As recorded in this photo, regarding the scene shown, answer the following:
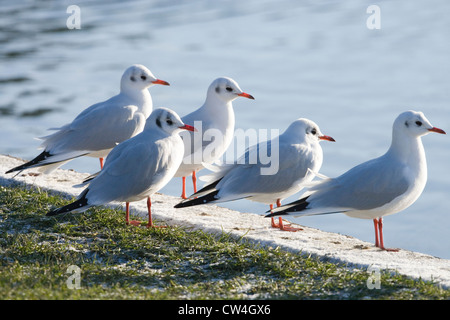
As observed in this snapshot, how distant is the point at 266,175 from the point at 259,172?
66 mm

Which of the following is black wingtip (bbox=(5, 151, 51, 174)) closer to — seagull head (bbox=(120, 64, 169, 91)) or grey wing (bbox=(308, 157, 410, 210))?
seagull head (bbox=(120, 64, 169, 91))

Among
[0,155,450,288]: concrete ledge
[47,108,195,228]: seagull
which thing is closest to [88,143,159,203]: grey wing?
[47,108,195,228]: seagull

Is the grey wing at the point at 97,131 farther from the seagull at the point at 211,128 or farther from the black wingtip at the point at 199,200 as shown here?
Answer: the black wingtip at the point at 199,200

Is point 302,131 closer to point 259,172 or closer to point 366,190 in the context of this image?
point 259,172

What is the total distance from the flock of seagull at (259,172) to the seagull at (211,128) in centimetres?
2

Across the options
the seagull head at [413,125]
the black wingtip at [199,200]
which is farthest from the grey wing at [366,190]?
→ the black wingtip at [199,200]

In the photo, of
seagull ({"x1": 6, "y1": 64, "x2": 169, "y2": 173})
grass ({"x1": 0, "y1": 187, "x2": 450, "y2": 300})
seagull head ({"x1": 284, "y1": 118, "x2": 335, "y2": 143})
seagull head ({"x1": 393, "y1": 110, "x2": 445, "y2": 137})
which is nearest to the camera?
grass ({"x1": 0, "y1": 187, "x2": 450, "y2": 300})

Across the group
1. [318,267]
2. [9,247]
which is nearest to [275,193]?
[318,267]

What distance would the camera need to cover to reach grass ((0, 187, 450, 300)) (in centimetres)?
507

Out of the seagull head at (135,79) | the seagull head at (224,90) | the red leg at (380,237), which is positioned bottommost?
the red leg at (380,237)

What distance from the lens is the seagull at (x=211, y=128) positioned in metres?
7.80

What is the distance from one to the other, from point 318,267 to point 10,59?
14117 mm

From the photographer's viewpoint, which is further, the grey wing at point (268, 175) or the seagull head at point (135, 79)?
the seagull head at point (135, 79)

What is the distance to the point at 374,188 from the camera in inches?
251
